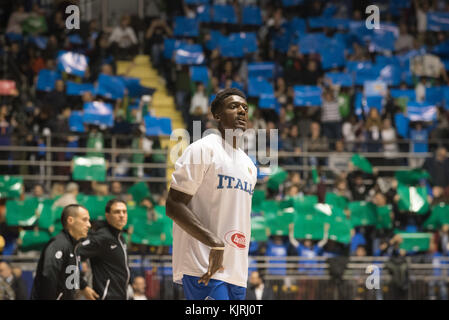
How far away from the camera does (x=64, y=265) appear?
675cm

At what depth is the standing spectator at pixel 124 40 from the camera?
14875mm

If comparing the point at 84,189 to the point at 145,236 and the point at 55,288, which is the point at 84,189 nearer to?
the point at 145,236

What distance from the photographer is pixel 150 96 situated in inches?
534

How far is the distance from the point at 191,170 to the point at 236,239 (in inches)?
18.7

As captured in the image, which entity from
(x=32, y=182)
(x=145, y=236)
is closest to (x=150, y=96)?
(x=32, y=182)

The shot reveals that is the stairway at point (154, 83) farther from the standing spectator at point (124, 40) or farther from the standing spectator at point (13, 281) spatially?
the standing spectator at point (13, 281)

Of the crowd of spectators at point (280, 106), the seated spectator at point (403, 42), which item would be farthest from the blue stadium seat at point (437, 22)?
the seated spectator at point (403, 42)

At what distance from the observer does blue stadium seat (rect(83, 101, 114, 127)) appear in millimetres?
12367

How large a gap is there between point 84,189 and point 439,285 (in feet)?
17.2

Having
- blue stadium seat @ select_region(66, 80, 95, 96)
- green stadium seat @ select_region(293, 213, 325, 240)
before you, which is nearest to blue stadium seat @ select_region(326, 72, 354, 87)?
green stadium seat @ select_region(293, 213, 325, 240)

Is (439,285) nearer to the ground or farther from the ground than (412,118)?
nearer to the ground

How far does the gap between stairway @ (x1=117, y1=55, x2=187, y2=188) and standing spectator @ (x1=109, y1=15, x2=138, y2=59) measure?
204 millimetres

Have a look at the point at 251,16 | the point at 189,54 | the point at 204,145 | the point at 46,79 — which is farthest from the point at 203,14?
the point at 204,145

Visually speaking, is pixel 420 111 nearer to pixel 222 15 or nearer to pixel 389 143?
pixel 389 143
